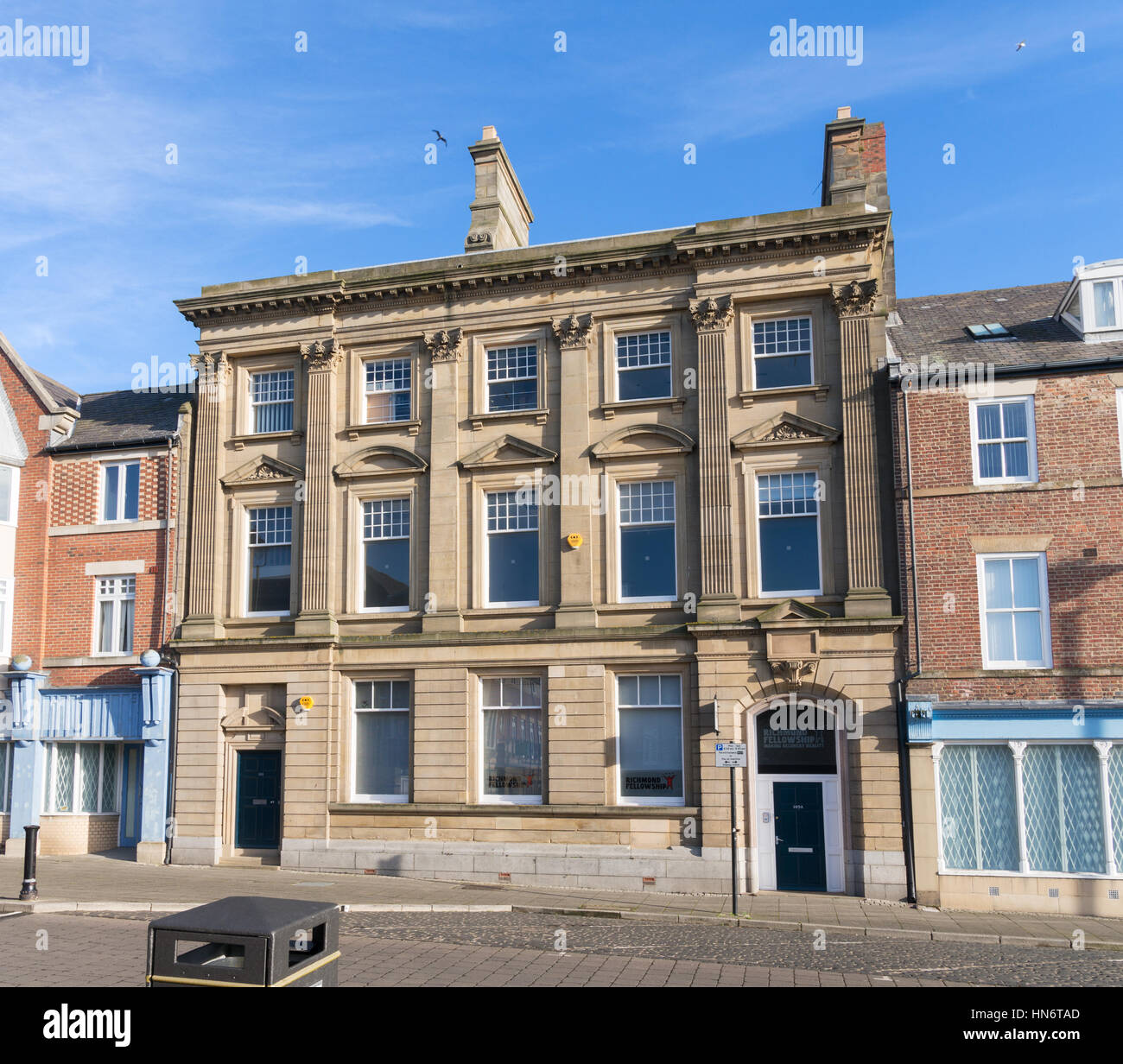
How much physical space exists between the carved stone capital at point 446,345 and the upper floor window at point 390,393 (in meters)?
0.97

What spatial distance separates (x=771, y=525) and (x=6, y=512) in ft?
64.9

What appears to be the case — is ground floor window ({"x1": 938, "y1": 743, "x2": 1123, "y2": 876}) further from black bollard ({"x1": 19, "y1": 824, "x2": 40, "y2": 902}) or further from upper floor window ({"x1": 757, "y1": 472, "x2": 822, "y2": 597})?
black bollard ({"x1": 19, "y1": 824, "x2": 40, "y2": 902})

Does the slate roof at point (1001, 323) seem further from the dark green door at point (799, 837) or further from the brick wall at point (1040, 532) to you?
the dark green door at point (799, 837)

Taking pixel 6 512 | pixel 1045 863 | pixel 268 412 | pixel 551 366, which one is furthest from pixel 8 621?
pixel 1045 863

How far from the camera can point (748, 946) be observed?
15.0 metres

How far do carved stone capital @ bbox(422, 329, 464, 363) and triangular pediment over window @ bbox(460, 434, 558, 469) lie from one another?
2.39 meters

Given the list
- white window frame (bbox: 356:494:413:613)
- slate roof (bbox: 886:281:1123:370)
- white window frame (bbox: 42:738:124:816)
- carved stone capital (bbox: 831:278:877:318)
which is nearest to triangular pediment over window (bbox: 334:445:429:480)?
white window frame (bbox: 356:494:413:613)

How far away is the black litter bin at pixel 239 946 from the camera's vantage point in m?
6.43

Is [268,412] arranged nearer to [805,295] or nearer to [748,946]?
[805,295]

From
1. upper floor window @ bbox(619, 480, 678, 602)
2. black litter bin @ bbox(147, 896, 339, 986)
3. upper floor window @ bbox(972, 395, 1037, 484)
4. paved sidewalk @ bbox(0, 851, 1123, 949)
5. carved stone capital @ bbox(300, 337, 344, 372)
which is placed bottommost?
paved sidewalk @ bbox(0, 851, 1123, 949)

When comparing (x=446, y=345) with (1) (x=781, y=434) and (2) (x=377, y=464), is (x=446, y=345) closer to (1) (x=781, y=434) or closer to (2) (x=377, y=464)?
(2) (x=377, y=464)

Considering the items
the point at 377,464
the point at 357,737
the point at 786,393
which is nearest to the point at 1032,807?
the point at 786,393

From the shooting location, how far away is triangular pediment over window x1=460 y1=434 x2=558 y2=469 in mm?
23406

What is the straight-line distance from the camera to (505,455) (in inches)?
931
